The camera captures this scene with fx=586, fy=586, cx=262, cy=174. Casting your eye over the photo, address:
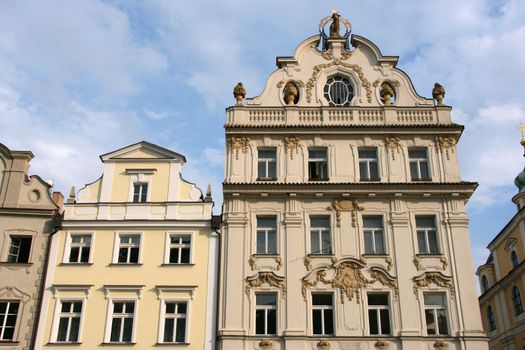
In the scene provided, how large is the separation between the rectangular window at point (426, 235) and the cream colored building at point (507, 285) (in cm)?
1268

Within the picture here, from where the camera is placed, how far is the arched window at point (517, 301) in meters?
37.2

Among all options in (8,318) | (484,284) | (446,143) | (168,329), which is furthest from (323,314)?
(484,284)

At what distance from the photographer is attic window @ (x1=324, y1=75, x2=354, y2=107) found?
1186 inches

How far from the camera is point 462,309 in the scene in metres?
24.9

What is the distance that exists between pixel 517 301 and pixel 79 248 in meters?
27.6

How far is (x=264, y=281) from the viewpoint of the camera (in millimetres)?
25516

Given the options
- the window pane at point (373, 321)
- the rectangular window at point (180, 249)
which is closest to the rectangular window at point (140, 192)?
the rectangular window at point (180, 249)

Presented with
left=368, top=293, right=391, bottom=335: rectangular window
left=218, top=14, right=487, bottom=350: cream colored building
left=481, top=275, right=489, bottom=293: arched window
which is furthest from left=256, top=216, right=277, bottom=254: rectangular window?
left=481, top=275, right=489, bottom=293: arched window

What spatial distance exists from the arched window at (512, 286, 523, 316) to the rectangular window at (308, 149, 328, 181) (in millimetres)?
18018

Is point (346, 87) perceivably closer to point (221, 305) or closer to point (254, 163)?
point (254, 163)

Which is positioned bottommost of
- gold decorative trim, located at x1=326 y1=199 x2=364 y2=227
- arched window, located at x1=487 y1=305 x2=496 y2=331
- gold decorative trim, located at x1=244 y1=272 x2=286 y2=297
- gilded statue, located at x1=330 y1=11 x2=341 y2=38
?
gold decorative trim, located at x1=244 y1=272 x2=286 y2=297

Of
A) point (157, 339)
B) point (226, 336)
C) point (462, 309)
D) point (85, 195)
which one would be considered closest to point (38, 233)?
point (85, 195)

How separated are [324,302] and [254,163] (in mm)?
7408

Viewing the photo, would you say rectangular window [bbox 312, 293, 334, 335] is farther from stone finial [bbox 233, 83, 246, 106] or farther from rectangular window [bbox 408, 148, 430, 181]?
stone finial [bbox 233, 83, 246, 106]
